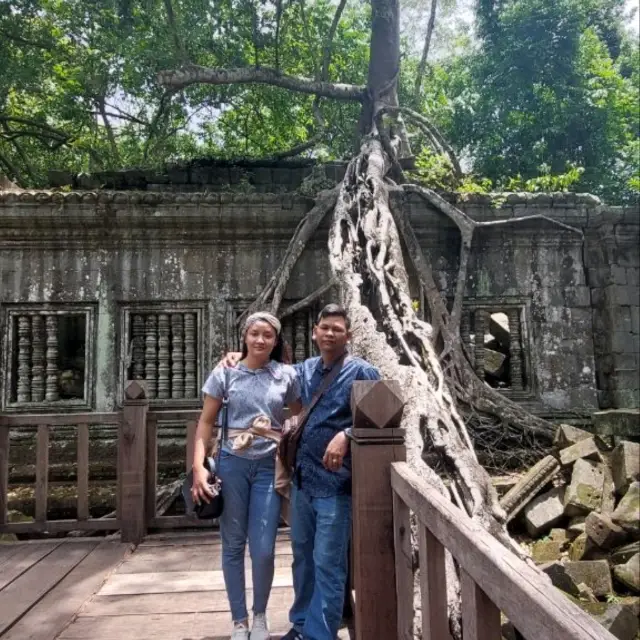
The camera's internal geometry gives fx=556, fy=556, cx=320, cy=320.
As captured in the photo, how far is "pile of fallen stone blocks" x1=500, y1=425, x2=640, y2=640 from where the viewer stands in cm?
383

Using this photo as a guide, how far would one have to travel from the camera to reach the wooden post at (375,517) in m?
1.95

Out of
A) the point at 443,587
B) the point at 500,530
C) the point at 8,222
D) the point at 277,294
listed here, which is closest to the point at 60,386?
the point at 8,222

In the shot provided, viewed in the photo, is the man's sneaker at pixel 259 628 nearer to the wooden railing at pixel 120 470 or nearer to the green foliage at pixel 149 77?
the wooden railing at pixel 120 470

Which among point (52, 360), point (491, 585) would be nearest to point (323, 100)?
point (52, 360)

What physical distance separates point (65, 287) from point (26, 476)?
196cm

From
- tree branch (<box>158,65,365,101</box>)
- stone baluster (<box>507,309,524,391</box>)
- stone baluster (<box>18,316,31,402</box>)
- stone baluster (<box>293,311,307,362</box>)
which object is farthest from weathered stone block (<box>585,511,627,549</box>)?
tree branch (<box>158,65,365,101</box>)

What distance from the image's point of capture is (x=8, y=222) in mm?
5805

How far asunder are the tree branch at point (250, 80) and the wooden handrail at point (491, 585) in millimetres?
6473

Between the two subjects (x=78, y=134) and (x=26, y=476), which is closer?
(x=26, y=476)

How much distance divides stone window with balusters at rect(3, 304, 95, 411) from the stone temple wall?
14 mm

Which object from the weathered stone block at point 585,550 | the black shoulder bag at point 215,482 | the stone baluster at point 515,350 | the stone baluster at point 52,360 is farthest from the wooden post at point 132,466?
the stone baluster at point 515,350

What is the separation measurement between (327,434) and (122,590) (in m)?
1.64

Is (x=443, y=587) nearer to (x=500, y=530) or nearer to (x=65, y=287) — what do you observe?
(x=500, y=530)

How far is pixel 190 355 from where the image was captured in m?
5.98
